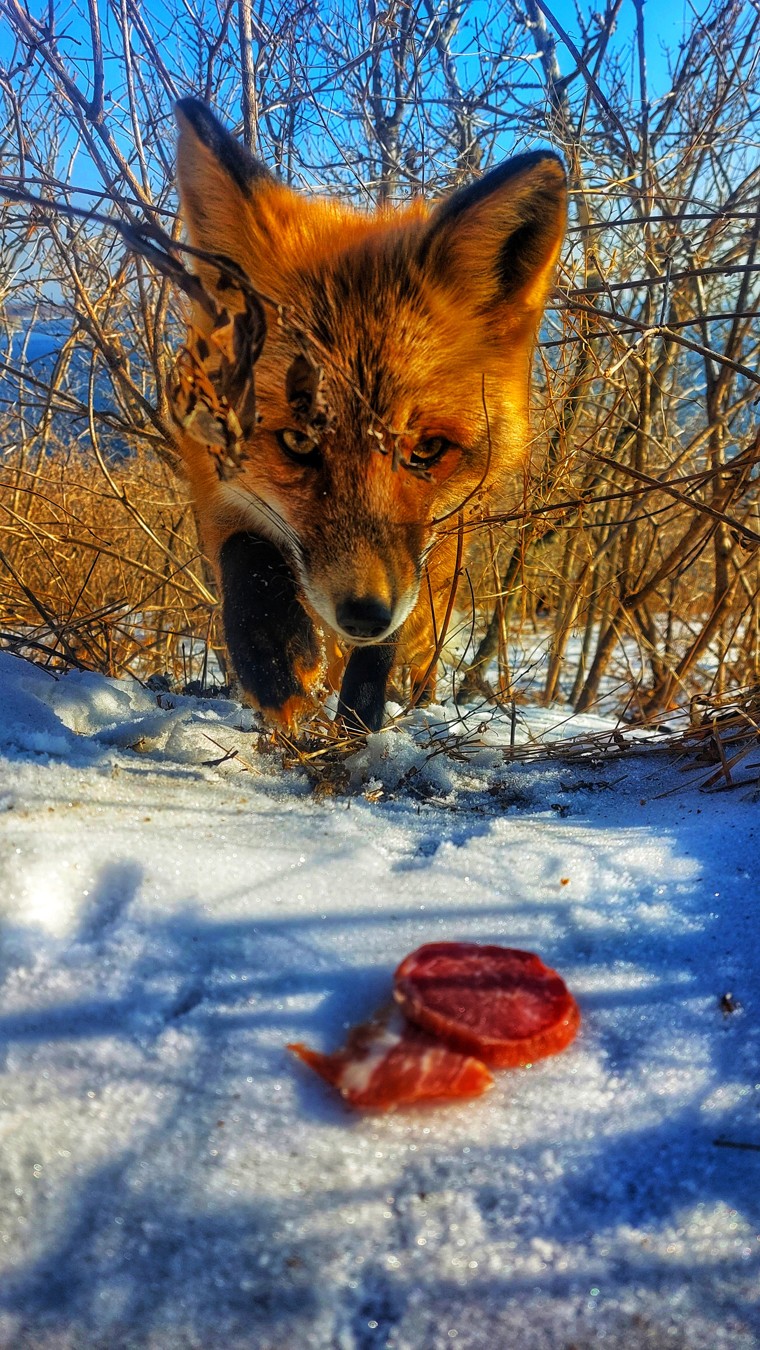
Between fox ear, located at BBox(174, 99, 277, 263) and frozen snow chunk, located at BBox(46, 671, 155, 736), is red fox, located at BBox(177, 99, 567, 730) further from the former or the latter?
frozen snow chunk, located at BBox(46, 671, 155, 736)

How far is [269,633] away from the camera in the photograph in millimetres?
2457

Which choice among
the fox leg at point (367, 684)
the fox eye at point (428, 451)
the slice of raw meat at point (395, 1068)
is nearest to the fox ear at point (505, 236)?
the fox eye at point (428, 451)

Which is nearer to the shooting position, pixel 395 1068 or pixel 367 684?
pixel 395 1068

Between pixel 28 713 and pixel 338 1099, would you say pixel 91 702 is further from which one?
pixel 338 1099

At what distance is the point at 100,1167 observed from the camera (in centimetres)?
91

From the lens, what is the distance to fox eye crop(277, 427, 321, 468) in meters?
2.29

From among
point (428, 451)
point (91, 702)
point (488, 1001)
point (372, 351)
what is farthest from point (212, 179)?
point (488, 1001)

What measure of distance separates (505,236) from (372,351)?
0.68m

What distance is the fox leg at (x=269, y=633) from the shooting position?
2.39 meters

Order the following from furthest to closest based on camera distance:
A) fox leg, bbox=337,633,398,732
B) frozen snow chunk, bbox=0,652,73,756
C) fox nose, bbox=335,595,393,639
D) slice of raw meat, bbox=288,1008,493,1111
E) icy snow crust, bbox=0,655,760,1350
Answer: fox leg, bbox=337,633,398,732 < fox nose, bbox=335,595,393,639 < frozen snow chunk, bbox=0,652,73,756 < slice of raw meat, bbox=288,1008,493,1111 < icy snow crust, bbox=0,655,760,1350

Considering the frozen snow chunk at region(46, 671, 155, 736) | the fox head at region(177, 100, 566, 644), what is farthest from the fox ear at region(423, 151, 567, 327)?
the frozen snow chunk at region(46, 671, 155, 736)

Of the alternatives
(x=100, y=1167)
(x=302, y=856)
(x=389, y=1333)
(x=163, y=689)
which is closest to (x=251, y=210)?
(x=163, y=689)

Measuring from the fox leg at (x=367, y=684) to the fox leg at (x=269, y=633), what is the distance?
146 millimetres

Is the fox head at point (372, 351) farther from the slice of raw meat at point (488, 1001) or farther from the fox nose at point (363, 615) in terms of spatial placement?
the slice of raw meat at point (488, 1001)
